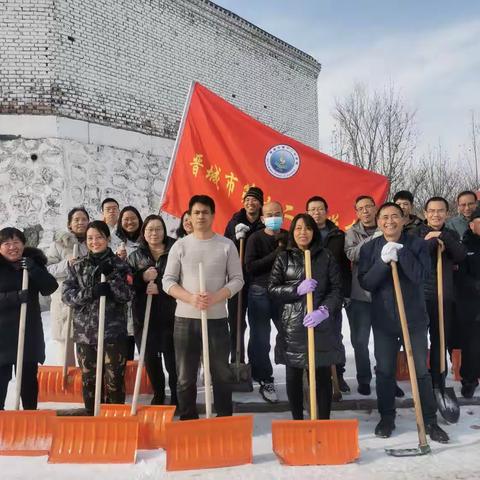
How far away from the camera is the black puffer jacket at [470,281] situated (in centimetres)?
415

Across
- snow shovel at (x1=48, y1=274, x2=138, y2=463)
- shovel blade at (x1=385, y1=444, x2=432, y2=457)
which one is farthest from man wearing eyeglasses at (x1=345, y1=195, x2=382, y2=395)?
snow shovel at (x1=48, y1=274, x2=138, y2=463)

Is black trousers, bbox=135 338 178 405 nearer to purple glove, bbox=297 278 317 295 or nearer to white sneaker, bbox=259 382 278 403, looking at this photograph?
white sneaker, bbox=259 382 278 403

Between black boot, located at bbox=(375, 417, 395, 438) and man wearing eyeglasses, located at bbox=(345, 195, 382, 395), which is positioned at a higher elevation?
man wearing eyeglasses, located at bbox=(345, 195, 382, 395)

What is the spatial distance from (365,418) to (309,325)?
124cm

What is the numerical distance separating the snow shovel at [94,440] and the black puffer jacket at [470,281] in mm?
2871

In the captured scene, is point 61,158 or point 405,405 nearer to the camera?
point 405,405

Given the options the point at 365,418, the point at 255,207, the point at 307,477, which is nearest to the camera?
the point at 307,477

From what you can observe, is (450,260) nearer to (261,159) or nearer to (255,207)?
(255,207)

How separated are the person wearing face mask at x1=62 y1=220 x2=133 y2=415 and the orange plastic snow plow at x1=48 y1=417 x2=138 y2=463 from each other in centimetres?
51

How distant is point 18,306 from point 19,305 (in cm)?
2

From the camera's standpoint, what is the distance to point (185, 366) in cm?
335

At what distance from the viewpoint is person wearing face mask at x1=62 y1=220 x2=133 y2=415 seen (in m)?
3.44

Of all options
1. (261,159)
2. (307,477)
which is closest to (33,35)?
(261,159)

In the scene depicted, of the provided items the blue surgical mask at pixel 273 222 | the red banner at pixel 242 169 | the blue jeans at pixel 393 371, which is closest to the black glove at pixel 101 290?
the blue surgical mask at pixel 273 222
